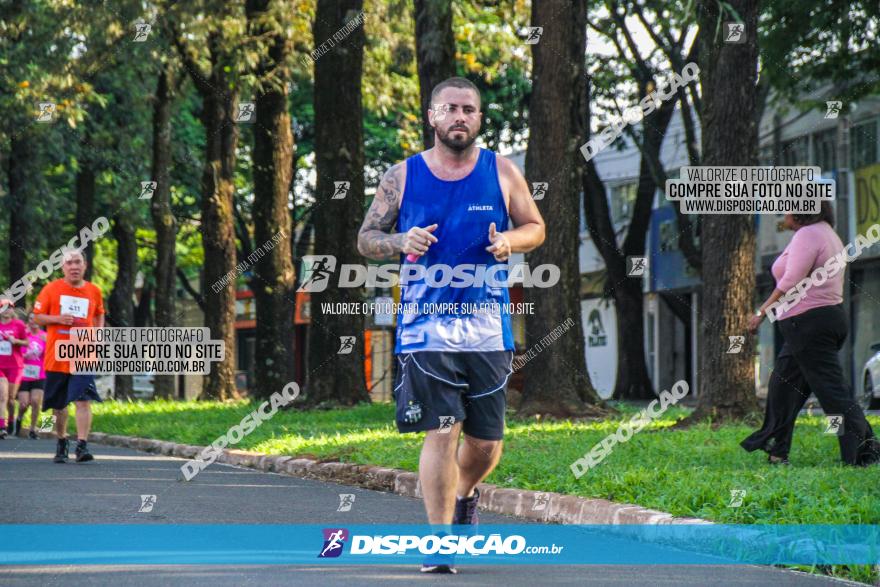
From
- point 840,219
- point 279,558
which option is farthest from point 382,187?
point 840,219

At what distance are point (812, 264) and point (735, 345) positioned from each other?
3.88 metres

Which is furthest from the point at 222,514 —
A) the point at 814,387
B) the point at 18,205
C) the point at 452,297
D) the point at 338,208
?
the point at 18,205

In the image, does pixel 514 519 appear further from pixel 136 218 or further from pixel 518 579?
pixel 136 218

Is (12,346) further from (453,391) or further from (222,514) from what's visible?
(453,391)

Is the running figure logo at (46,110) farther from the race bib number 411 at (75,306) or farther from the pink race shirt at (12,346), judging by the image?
the race bib number 411 at (75,306)

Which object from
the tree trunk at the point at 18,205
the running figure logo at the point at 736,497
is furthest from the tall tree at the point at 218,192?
the running figure logo at the point at 736,497

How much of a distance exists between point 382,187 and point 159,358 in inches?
976

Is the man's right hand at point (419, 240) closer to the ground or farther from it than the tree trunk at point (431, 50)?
closer to the ground

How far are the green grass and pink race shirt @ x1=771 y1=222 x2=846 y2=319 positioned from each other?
1142mm

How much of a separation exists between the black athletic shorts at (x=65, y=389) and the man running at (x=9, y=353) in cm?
530

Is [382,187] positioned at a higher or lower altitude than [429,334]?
higher

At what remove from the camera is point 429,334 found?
664cm

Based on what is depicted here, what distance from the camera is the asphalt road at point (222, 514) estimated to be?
20.9ft

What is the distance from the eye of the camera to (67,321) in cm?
1395
